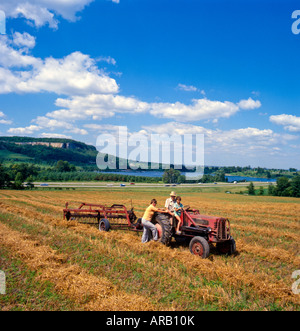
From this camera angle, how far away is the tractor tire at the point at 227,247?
28.4 feet

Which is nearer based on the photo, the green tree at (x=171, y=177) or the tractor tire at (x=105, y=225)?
the tractor tire at (x=105, y=225)

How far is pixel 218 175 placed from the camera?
387ft

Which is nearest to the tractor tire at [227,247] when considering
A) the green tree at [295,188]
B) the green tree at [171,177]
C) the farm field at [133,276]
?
the farm field at [133,276]

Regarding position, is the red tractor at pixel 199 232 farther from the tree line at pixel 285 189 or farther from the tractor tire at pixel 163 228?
the tree line at pixel 285 189

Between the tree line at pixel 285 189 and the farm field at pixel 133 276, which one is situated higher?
the farm field at pixel 133 276

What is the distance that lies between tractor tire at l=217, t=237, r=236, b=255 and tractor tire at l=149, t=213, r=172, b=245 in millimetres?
1733

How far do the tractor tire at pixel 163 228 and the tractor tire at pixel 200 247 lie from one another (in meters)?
0.99

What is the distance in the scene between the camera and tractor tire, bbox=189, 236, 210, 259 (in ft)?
26.0

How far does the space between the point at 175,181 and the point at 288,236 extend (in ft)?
280

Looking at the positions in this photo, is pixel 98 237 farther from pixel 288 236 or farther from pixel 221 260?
pixel 288 236

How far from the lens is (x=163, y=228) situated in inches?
362

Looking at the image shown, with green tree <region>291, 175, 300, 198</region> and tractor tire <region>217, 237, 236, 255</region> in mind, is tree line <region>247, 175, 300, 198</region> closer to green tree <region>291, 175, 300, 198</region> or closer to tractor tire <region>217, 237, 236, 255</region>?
green tree <region>291, 175, 300, 198</region>

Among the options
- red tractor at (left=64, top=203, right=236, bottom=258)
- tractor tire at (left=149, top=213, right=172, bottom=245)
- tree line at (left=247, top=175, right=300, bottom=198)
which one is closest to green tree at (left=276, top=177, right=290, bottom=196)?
tree line at (left=247, top=175, right=300, bottom=198)

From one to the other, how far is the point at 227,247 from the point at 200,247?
48.0 inches
